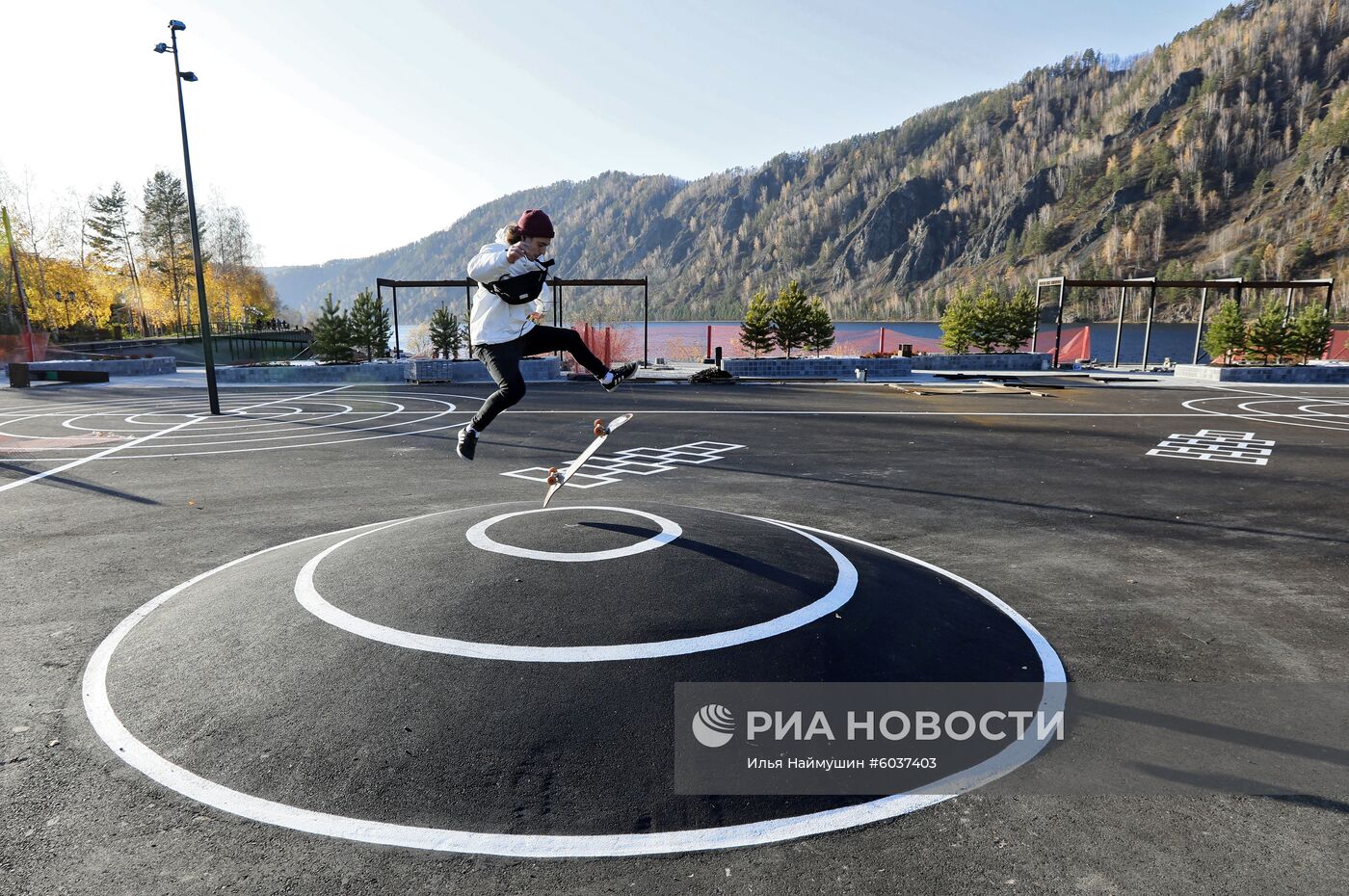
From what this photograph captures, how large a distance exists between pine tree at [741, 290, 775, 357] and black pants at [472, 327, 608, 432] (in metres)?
35.6

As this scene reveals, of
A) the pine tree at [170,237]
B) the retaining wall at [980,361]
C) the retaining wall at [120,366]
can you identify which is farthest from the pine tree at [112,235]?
the retaining wall at [980,361]

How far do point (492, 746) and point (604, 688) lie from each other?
0.83 meters

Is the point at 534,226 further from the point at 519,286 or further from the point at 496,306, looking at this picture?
the point at 496,306

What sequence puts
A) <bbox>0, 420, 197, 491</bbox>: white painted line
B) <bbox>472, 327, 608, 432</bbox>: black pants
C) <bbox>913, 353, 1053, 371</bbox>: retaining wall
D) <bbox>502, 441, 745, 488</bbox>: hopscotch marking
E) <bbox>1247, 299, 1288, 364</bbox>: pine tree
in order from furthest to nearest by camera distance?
<bbox>913, 353, 1053, 371</bbox>: retaining wall
<bbox>1247, 299, 1288, 364</bbox>: pine tree
<bbox>502, 441, 745, 488</bbox>: hopscotch marking
<bbox>0, 420, 197, 491</bbox>: white painted line
<bbox>472, 327, 608, 432</bbox>: black pants

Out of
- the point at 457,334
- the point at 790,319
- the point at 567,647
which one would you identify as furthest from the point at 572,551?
the point at 457,334

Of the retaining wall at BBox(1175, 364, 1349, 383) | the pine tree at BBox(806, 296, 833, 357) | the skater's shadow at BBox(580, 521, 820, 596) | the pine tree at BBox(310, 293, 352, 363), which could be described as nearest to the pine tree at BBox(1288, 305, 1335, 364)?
the retaining wall at BBox(1175, 364, 1349, 383)

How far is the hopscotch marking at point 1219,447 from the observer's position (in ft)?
54.0

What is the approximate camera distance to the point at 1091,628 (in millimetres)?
6934

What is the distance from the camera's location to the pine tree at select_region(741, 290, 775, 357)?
42.8 metres

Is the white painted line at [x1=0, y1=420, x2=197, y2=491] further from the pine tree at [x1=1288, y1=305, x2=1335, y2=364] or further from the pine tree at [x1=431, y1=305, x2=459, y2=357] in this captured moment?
the pine tree at [x1=1288, y1=305, x2=1335, y2=364]

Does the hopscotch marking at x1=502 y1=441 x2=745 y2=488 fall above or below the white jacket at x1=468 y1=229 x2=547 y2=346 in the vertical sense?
below

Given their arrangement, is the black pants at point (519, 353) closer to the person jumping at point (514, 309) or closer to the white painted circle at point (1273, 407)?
the person jumping at point (514, 309)

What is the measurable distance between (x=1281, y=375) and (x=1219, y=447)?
84.9 ft

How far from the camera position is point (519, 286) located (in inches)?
294
